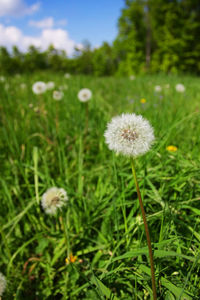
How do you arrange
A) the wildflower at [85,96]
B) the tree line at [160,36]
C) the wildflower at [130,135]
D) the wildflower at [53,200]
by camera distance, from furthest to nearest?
1. the tree line at [160,36]
2. the wildflower at [85,96]
3. the wildflower at [53,200]
4. the wildflower at [130,135]

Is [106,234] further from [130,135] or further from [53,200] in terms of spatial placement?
[130,135]

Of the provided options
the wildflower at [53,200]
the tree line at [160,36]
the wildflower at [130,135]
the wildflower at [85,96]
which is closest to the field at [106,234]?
the wildflower at [53,200]

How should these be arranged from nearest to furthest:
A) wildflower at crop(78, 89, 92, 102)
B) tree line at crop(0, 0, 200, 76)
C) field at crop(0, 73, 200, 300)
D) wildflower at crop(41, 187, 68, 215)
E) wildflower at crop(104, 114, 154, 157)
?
wildflower at crop(104, 114, 154, 157), field at crop(0, 73, 200, 300), wildflower at crop(41, 187, 68, 215), wildflower at crop(78, 89, 92, 102), tree line at crop(0, 0, 200, 76)

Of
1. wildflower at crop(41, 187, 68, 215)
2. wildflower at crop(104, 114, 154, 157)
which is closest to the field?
wildflower at crop(41, 187, 68, 215)

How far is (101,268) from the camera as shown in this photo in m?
0.99

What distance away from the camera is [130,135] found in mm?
735

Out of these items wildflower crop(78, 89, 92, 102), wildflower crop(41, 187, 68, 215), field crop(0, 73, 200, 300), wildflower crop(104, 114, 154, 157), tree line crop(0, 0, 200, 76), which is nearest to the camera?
wildflower crop(104, 114, 154, 157)

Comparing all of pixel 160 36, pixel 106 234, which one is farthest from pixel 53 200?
pixel 160 36

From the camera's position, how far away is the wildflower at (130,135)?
0.69 meters

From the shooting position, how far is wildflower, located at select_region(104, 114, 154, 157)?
2.27ft

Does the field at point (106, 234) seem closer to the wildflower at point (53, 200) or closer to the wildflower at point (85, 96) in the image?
the wildflower at point (53, 200)

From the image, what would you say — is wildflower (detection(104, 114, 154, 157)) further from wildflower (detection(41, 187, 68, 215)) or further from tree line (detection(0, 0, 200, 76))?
tree line (detection(0, 0, 200, 76))

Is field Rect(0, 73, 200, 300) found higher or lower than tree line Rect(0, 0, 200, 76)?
lower

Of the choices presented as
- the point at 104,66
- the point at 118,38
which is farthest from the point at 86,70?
the point at 118,38
